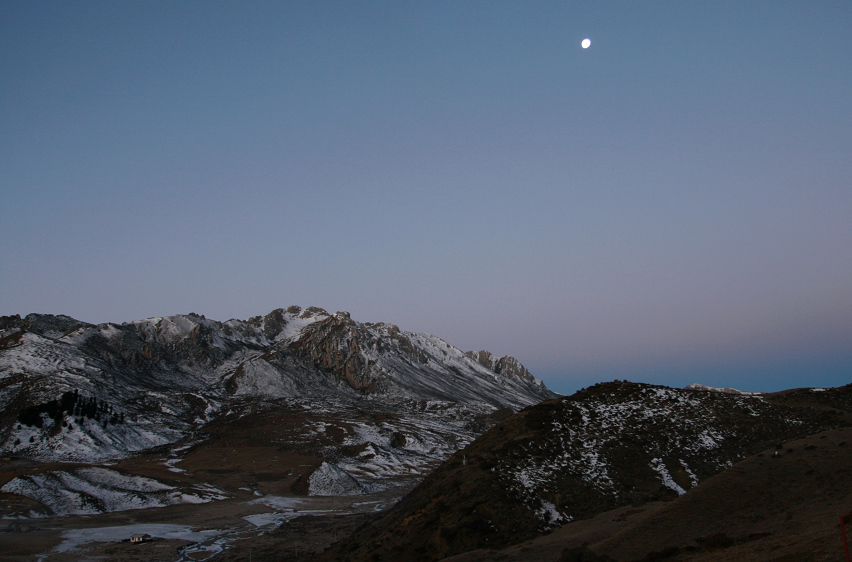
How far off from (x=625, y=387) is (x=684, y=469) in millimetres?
14535

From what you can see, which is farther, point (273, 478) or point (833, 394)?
point (273, 478)

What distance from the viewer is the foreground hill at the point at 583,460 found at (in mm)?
37250

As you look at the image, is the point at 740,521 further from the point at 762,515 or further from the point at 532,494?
the point at 532,494

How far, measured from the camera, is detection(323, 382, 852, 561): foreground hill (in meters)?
37.2

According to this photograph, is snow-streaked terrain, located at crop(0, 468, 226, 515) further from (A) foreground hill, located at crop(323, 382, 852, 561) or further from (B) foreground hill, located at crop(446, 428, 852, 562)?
(B) foreground hill, located at crop(446, 428, 852, 562)

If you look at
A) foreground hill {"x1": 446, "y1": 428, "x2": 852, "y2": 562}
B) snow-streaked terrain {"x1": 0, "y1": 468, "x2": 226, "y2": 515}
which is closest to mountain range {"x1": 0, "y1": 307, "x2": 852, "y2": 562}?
foreground hill {"x1": 446, "y1": 428, "x2": 852, "y2": 562}

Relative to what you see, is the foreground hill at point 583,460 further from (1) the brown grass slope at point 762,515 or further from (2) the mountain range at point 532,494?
(1) the brown grass slope at point 762,515

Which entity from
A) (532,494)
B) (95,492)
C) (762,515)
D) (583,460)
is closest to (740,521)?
(762,515)

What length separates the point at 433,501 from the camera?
40.8 metres

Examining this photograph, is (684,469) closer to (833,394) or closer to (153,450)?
(833,394)

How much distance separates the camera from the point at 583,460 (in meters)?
44.1

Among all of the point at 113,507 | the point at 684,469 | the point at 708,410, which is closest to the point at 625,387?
the point at 708,410

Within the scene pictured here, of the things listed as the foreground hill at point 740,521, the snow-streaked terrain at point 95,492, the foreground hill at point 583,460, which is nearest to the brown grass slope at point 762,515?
the foreground hill at point 740,521

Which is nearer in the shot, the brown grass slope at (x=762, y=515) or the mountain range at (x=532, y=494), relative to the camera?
the brown grass slope at (x=762, y=515)
